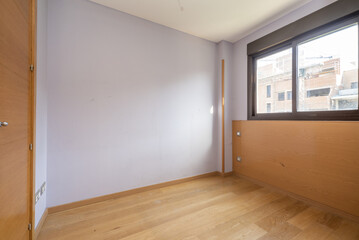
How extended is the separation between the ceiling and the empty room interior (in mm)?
22

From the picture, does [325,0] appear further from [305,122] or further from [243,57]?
[305,122]

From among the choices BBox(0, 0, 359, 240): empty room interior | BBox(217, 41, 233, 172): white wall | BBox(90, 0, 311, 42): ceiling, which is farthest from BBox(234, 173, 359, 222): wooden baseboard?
BBox(90, 0, 311, 42): ceiling

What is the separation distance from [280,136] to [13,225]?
2.98 metres

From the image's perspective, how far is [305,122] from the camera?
6.65 ft

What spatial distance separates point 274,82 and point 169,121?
1.88 m

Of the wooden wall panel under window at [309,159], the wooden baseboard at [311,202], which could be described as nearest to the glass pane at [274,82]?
the wooden wall panel under window at [309,159]

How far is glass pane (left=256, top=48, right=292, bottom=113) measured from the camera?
7.77ft

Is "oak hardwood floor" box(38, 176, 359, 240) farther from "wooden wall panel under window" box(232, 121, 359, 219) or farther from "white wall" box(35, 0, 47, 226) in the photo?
"white wall" box(35, 0, 47, 226)

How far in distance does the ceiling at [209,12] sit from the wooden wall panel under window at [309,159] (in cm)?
161

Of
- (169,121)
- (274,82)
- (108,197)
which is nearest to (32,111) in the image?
(108,197)

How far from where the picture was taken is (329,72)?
1929 mm

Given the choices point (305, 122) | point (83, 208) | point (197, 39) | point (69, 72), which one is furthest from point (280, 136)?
point (69, 72)

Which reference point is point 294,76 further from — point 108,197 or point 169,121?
point 108,197

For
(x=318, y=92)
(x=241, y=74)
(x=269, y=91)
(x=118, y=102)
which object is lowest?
(x=118, y=102)
